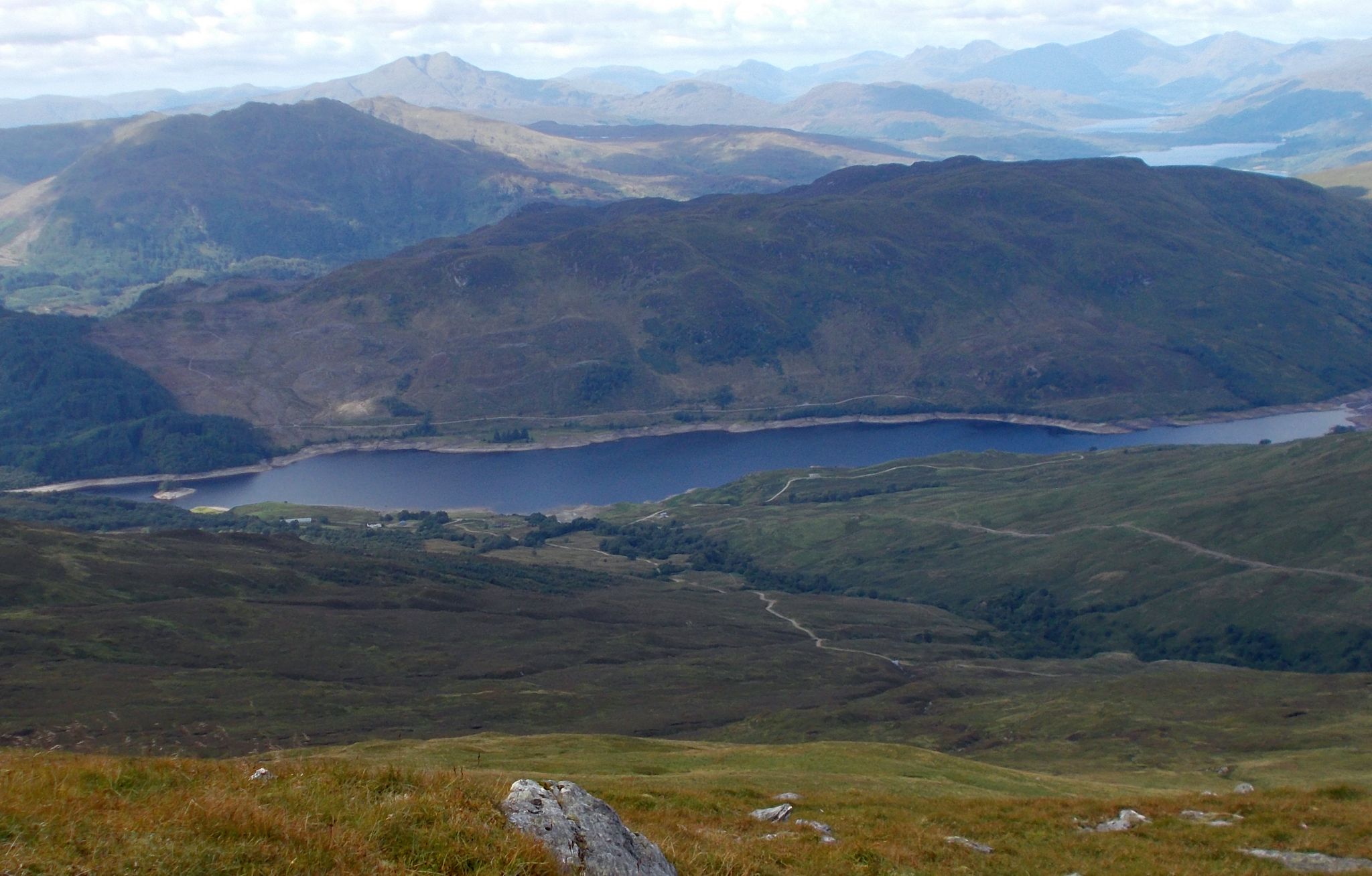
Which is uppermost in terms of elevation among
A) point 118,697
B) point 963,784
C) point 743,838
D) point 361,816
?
point 361,816

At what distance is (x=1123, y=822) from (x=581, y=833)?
66.4 ft

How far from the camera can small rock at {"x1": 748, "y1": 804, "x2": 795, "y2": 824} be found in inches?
1238

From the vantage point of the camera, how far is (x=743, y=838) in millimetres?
26859

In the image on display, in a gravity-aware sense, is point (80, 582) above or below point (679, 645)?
above

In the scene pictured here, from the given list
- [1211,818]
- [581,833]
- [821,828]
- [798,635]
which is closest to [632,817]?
[821,828]

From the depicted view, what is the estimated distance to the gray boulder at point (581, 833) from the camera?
18.4m

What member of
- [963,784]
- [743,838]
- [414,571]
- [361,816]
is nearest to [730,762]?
[963,784]

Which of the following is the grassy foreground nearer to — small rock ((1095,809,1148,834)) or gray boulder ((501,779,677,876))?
small rock ((1095,809,1148,834))

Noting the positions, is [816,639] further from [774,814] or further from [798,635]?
[774,814]

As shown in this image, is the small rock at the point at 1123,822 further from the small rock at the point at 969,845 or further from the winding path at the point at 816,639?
the winding path at the point at 816,639

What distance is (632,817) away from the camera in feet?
89.4

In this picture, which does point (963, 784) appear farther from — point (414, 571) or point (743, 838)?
point (414, 571)

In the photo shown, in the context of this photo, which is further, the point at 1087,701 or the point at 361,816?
the point at 1087,701

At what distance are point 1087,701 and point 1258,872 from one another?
69.4 m
